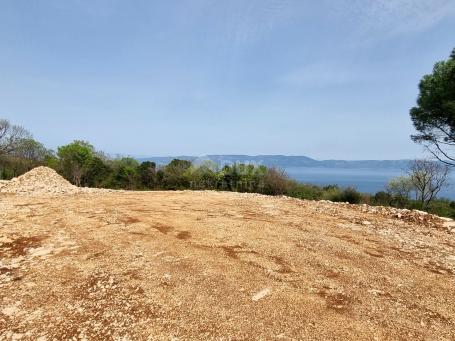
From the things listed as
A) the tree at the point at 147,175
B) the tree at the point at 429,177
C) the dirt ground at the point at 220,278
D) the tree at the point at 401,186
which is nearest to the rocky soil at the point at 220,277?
the dirt ground at the point at 220,278

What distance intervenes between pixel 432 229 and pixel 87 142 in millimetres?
40738

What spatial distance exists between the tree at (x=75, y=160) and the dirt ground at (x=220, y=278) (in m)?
26.8

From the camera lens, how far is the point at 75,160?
34.3m

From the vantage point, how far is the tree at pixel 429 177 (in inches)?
955

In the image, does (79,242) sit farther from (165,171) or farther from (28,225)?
→ (165,171)

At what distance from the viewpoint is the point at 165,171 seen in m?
31.8

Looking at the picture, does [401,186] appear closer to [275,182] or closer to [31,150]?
[275,182]

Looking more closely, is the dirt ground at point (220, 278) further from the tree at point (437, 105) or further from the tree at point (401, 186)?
the tree at point (401, 186)

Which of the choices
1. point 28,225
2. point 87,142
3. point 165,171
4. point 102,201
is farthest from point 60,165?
point 28,225

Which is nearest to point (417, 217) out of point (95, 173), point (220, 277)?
point (220, 277)

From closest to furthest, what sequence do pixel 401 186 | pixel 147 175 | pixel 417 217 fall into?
pixel 417 217 → pixel 401 186 → pixel 147 175

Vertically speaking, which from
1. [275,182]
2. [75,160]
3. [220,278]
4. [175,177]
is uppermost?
[75,160]

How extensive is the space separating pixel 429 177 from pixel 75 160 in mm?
35666

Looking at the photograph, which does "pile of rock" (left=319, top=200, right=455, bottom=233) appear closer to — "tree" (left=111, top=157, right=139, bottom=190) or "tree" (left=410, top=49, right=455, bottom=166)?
"tree" (left=410, top=49, right=455, bottom=166)
